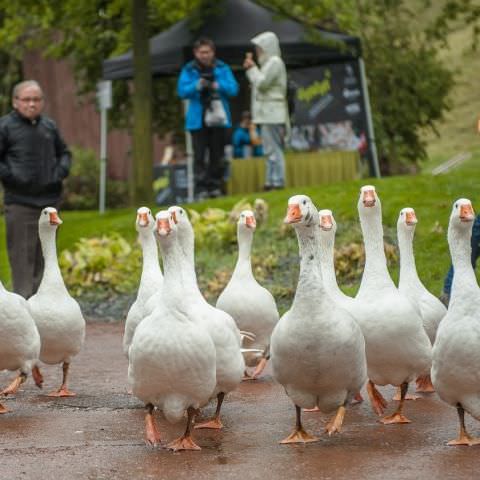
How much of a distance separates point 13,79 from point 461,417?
28746 millimetres

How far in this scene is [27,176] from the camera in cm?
1343

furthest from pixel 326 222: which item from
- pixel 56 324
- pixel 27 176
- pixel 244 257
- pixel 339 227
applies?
pixel 339 227

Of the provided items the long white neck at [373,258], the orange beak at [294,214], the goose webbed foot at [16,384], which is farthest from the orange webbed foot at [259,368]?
the orange beak at [294,214]

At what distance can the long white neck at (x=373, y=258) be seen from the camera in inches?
368

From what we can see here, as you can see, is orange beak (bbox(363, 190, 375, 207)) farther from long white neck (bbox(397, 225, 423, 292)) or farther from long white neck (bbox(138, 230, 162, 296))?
long white neck (bbox(138, 230, 162, 296))

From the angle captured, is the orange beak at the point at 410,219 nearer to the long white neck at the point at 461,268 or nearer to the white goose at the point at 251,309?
the white goose at the point at 251,309

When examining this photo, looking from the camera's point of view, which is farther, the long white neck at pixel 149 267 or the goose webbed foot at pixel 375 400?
the long white neck at pixel 149 267

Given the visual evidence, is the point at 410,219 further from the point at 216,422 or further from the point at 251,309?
the point at 216,422

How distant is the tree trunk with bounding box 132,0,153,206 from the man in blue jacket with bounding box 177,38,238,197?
3.74ft

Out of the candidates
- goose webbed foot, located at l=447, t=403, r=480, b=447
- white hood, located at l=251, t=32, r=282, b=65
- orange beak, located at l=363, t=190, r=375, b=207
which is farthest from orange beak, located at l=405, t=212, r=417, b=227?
white hood, located at l=251, t=32, r=282, b=65

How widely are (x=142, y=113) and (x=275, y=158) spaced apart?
2780 mm

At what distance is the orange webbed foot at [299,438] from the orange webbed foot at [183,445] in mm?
563

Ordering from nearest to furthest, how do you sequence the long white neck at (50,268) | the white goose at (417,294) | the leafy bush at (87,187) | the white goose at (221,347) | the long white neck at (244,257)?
the white goose at (221,347), the white goose at (417,294), the long white neck at (50,268), the long white neck at (244,257), the leafy bush at (87,187)

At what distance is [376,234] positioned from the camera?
9758 mm
